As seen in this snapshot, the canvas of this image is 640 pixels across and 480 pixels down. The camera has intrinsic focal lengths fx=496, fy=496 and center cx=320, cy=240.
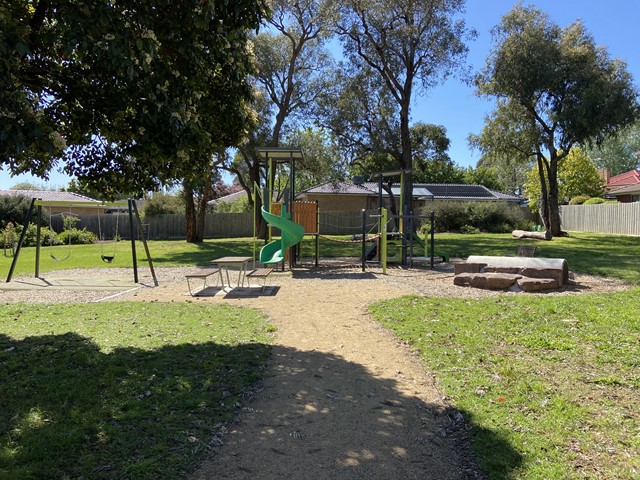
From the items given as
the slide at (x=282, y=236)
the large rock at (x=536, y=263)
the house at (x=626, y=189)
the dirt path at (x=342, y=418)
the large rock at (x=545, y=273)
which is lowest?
the dirt path at (x=342, y=418)

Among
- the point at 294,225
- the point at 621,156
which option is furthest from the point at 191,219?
the point at 621,156

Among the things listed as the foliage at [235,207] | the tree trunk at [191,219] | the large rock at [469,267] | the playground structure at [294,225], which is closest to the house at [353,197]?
the foliage at [235,207]

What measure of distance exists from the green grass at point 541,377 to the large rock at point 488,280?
2170mm

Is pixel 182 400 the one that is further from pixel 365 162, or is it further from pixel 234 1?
pixel 365 162

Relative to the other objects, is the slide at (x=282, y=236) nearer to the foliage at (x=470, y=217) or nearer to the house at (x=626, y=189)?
the foliage at (x=470, y=217)

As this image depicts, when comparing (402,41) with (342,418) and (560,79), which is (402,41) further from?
(342,418)

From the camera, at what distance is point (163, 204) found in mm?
39719

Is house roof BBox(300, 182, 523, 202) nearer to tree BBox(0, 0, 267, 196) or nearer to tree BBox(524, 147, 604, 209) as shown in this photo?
tree BBox(524, 147, 604, 209)

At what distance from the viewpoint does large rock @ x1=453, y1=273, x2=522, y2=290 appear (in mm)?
10647

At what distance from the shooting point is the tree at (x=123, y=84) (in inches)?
165

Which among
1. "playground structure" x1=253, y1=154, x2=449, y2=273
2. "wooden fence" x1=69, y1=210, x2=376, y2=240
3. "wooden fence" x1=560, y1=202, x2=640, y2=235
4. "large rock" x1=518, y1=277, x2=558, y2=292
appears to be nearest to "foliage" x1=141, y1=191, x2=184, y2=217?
"wooden fence" x1=69, y1=210, x2=376, y2=240

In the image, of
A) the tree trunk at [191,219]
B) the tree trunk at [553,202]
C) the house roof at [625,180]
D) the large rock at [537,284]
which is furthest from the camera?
the house roof at [625,180]

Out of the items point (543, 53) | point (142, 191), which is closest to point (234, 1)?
point (142, 191)

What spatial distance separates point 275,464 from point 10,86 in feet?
11.7
